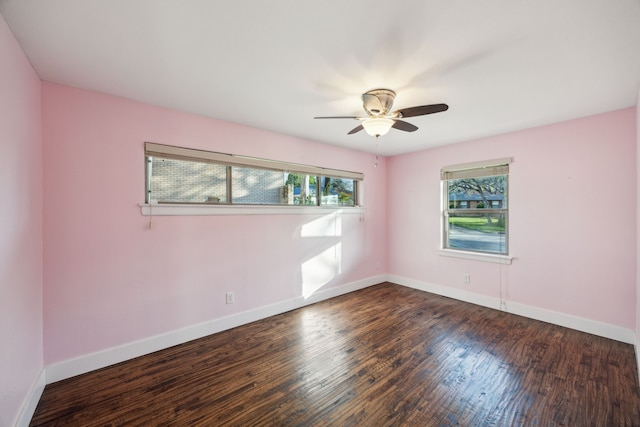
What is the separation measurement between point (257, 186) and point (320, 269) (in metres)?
1.56

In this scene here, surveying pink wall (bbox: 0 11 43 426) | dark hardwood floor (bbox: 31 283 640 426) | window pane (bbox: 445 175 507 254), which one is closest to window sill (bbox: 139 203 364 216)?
pink wall (bbox: 0 11 43 426)

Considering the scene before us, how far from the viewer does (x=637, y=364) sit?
2324 millimetres

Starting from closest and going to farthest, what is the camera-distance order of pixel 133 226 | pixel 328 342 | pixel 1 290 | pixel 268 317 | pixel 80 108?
pixel 1 290 < pixel 80 108 < pixel 133 226 < pixel 328 342 < pixel 268 317

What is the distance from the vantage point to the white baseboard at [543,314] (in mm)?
2828

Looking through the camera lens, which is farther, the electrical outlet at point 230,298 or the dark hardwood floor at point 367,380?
the electrical outlet at point 230,298

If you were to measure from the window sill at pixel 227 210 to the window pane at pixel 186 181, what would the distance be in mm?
129

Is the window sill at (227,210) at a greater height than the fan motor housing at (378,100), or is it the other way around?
the fan motor housing at (378,100)

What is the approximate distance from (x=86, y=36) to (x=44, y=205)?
138cm

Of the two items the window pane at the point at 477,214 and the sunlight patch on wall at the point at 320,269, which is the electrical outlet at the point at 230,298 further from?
the window pane at the point at 477,214

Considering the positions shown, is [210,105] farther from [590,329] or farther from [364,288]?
[590,329]

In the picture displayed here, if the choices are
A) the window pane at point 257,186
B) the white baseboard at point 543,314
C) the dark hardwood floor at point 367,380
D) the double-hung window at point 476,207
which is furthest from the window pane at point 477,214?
the window pane at point 257,186

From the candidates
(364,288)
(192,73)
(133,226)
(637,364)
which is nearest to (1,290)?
(133,226)

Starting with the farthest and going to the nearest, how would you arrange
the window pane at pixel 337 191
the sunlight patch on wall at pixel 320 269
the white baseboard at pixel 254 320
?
the window pane at pixel 337 191, the sunlight patch on wall at pixel 320 269, the white baseboard at pixel 254 320

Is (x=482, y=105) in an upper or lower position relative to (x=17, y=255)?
upper
